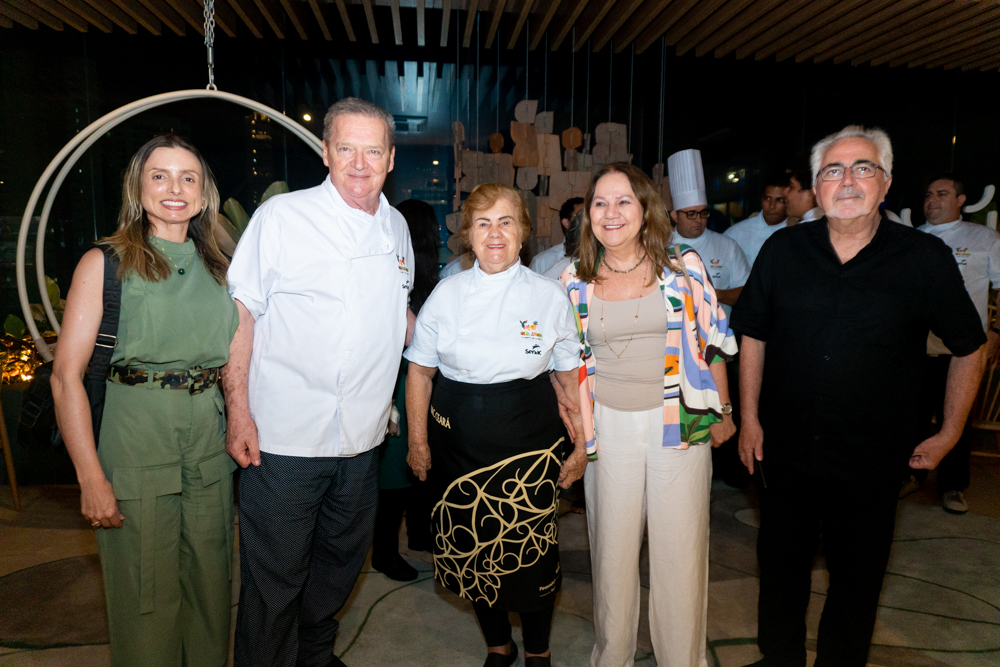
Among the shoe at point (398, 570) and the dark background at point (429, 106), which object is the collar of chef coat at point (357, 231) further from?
the dark background at point (429, 106)

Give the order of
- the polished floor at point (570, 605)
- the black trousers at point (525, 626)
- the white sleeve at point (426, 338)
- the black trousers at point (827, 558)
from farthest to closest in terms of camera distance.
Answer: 1. the polished floor at point (570, 605)
2. the black trousers at point (525, 626)
3. the white sleeve at point (426, 338)
4. the black trousers at point (827, 558)

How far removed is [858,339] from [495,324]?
3.51 feet

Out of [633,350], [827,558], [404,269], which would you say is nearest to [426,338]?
[404,269]

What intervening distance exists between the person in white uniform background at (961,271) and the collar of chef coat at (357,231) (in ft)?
11.6

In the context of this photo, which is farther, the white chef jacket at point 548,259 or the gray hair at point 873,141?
the white chef jacket at point 548,259

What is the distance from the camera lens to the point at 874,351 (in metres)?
1.79

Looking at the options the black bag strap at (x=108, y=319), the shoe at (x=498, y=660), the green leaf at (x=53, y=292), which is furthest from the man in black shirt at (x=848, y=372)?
the green leaf at (x=53, y=292)

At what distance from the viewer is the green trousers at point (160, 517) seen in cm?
168

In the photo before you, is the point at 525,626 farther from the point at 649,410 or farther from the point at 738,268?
the point at 738,268

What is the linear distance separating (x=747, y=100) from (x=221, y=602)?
17.7ft

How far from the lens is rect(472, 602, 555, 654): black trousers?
2076 mm

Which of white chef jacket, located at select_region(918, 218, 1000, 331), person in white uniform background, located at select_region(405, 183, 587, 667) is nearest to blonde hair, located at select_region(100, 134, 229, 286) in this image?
person in white uniform background, located at select_region(405, 183, 587, 667)

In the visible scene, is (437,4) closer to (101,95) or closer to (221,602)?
(101,95)

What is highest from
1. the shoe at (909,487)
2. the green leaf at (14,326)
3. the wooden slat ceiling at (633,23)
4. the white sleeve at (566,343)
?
the wooden slat ceiling at (633,23)
